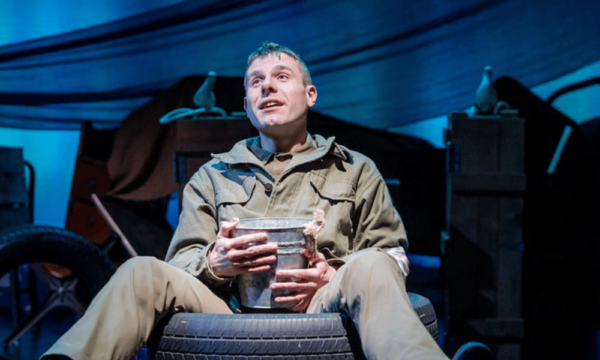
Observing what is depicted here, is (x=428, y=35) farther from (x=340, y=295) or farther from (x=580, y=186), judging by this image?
(x=340, y=295)

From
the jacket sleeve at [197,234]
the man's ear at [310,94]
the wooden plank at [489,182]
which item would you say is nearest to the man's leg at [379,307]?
the jacket sleeve at [197,234]

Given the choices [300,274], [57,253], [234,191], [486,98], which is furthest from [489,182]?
[57,253]

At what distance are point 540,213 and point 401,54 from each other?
124cm

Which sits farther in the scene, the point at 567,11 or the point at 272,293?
the point at 567,11

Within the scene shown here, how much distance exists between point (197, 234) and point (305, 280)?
402 mm

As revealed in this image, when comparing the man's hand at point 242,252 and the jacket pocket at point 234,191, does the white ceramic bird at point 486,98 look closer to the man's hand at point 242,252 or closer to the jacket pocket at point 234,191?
the jacket pocket at point 234,191

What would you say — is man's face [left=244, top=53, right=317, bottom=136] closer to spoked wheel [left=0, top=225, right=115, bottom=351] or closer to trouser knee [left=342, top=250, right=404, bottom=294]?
trouser knee [left=342, top=250, right=404, bottom=294]

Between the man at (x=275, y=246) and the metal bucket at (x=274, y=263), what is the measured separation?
0.07ft

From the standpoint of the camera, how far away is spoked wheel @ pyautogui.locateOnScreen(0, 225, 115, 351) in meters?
2.45

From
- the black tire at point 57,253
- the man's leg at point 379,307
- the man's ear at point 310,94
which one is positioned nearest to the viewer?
the man's leg at point 379,307

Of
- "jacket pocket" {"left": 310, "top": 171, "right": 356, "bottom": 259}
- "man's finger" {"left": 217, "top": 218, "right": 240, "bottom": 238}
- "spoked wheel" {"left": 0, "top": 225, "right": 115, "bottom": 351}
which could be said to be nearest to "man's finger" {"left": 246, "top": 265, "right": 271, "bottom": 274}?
"man's finger" {"left": 217, "top": 218, "right": 240, "bottom": 238}

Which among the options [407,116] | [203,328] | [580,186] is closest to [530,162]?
[580,186]

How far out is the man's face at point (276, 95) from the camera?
1771 millimetres

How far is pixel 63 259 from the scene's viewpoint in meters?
2.59
